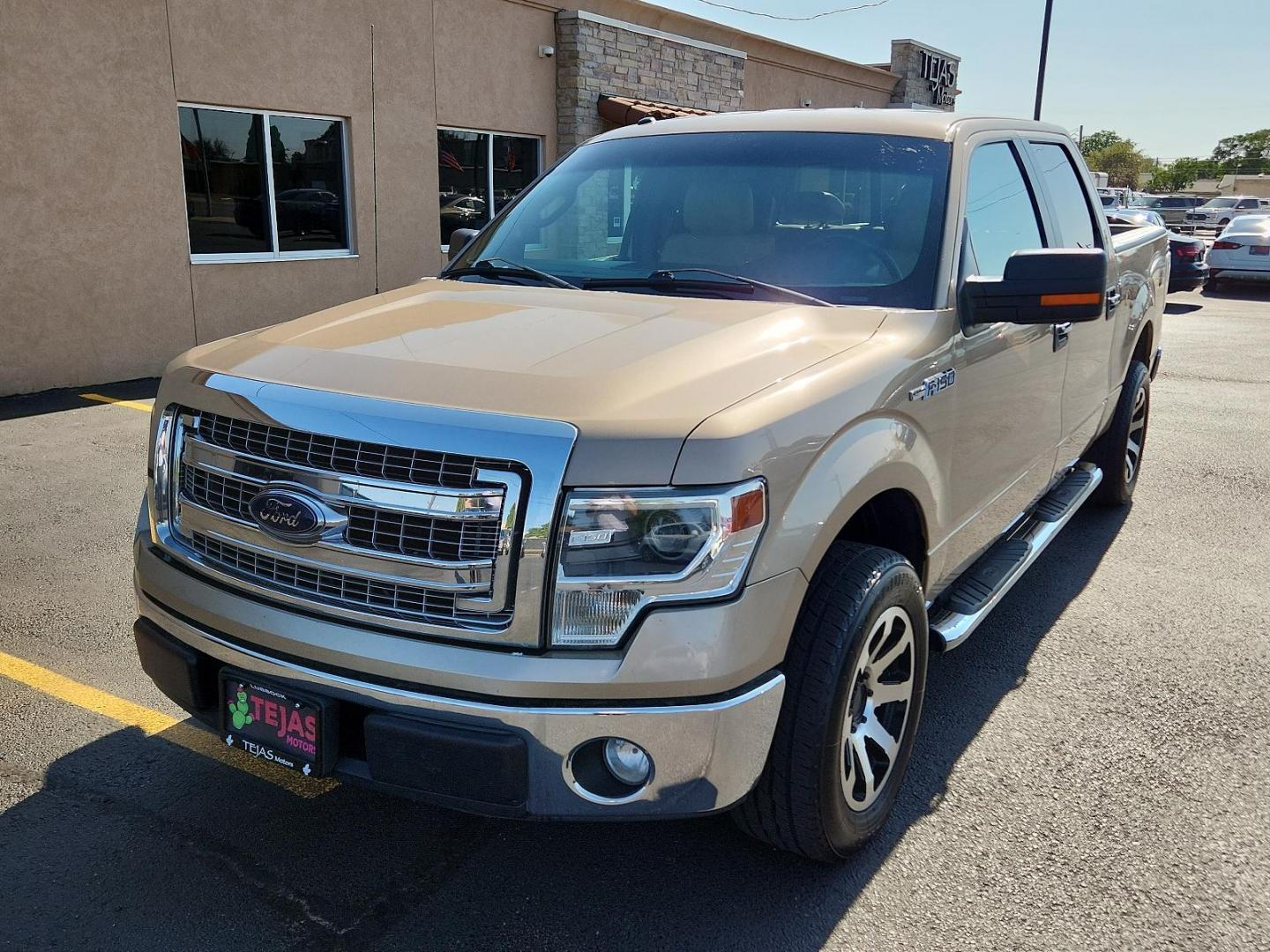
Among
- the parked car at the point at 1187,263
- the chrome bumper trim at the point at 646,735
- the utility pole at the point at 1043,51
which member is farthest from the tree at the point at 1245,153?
the chrome bumper trim at the point at 646,735

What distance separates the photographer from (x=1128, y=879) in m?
2.74

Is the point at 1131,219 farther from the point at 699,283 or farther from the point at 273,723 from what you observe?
the point at 273,723

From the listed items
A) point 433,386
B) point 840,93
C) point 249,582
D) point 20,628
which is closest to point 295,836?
point 249,582

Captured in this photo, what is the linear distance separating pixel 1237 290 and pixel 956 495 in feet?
69.6

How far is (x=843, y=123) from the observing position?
12.2 feet

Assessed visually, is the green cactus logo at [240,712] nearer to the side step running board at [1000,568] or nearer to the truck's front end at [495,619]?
the truck's front end at [495,619]

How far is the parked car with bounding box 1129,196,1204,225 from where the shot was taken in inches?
1743

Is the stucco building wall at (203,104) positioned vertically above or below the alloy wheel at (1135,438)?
above

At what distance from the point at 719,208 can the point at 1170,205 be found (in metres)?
50.7

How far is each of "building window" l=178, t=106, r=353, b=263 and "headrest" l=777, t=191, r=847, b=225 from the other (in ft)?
27.0

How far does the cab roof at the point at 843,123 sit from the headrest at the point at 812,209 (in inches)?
14.0

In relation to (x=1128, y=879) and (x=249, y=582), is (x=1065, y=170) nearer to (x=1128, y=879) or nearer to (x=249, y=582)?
(x=1128, y=879)

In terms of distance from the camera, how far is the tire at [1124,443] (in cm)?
556

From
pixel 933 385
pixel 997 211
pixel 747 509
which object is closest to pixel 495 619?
pixel 747 509
